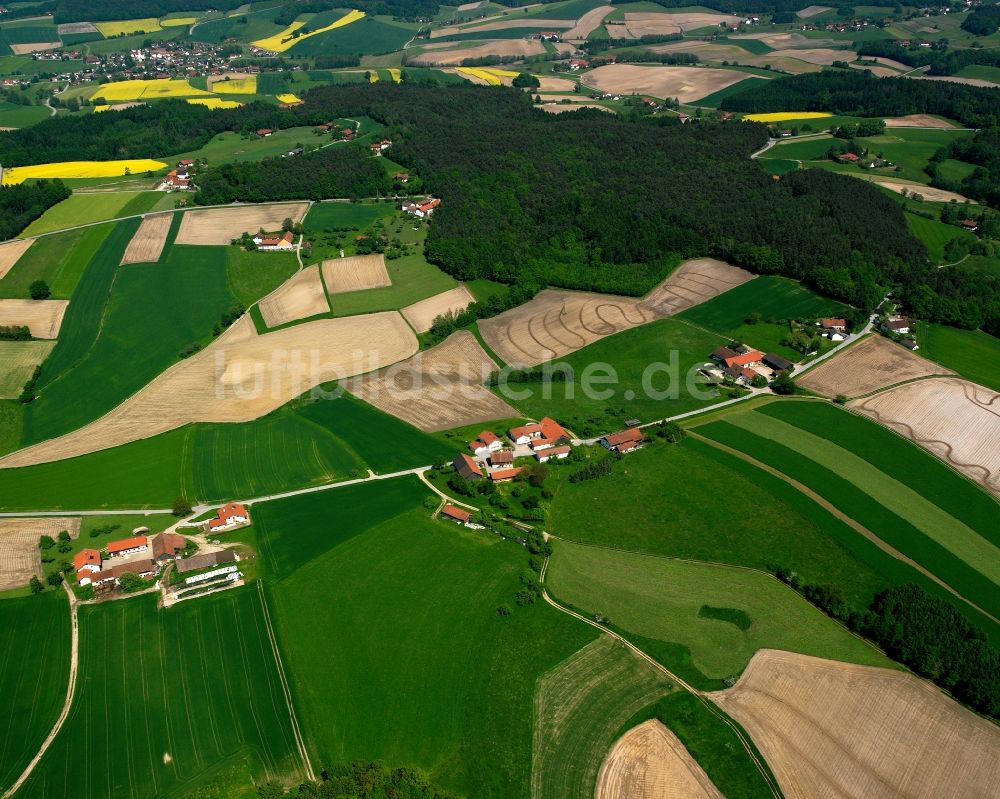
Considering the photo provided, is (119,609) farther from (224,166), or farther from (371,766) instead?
(224,166)

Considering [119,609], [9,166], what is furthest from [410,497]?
[9,166]

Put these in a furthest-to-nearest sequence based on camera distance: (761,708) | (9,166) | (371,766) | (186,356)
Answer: (9,166), (186,356), (761,708), (371,766)

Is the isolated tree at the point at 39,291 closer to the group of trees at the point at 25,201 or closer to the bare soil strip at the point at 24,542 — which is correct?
the group of trees at the point at 25,201

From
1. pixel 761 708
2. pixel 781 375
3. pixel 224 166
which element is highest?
pixel 224 166

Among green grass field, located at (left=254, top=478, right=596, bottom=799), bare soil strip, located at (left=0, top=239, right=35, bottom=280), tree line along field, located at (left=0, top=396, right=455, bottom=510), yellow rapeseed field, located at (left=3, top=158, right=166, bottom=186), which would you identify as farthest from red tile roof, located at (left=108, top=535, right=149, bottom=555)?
yellow rapeseed field, located at (left=3, top=158, right=166, bottom=186)

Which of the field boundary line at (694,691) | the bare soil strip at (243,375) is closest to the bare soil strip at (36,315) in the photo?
the bare soil strip at (243,375)

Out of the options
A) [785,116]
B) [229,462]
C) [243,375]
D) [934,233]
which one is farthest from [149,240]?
[785,116]

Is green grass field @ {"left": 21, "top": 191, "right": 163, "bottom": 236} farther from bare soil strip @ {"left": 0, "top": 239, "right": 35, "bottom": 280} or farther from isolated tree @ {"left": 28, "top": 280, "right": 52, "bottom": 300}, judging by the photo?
isolated tree @ {"left": 28, "top": 280, "right": 52, "bottom": 300}
